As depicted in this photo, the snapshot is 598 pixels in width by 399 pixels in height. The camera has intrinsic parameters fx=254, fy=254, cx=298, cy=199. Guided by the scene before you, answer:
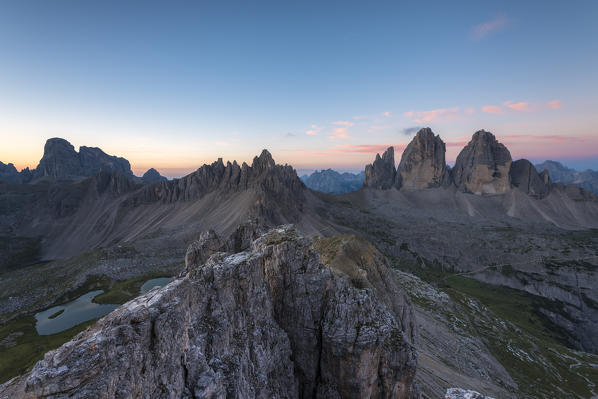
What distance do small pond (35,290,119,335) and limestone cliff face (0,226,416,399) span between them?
52567 mm

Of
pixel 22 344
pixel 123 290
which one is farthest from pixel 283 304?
pixel 123 290

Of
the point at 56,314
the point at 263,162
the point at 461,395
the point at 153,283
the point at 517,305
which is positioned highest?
the point at 263,162

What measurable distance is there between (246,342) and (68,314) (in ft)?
315

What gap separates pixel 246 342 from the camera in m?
20.0

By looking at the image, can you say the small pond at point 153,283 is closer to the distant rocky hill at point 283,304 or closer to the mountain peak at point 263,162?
the distant rocky hill at point 283,304

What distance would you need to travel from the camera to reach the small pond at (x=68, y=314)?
2906 inches

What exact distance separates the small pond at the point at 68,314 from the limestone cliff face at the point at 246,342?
52567 millimetres

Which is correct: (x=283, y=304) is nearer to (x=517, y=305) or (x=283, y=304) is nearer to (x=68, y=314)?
(x=68, y=314)

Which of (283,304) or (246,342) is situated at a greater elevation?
(246,342)

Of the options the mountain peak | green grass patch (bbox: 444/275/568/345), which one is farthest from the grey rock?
the mountain peak

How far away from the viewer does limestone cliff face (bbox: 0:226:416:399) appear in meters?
12.9

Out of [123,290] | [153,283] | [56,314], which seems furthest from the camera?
[153,283]

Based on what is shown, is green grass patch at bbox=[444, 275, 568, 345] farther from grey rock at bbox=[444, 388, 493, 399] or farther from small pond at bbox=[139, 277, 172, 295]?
small pond at bbox=[139, 277, 172, 295]

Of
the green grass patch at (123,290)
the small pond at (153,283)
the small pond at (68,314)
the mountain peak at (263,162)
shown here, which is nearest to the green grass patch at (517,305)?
the small pond at (153,283)
